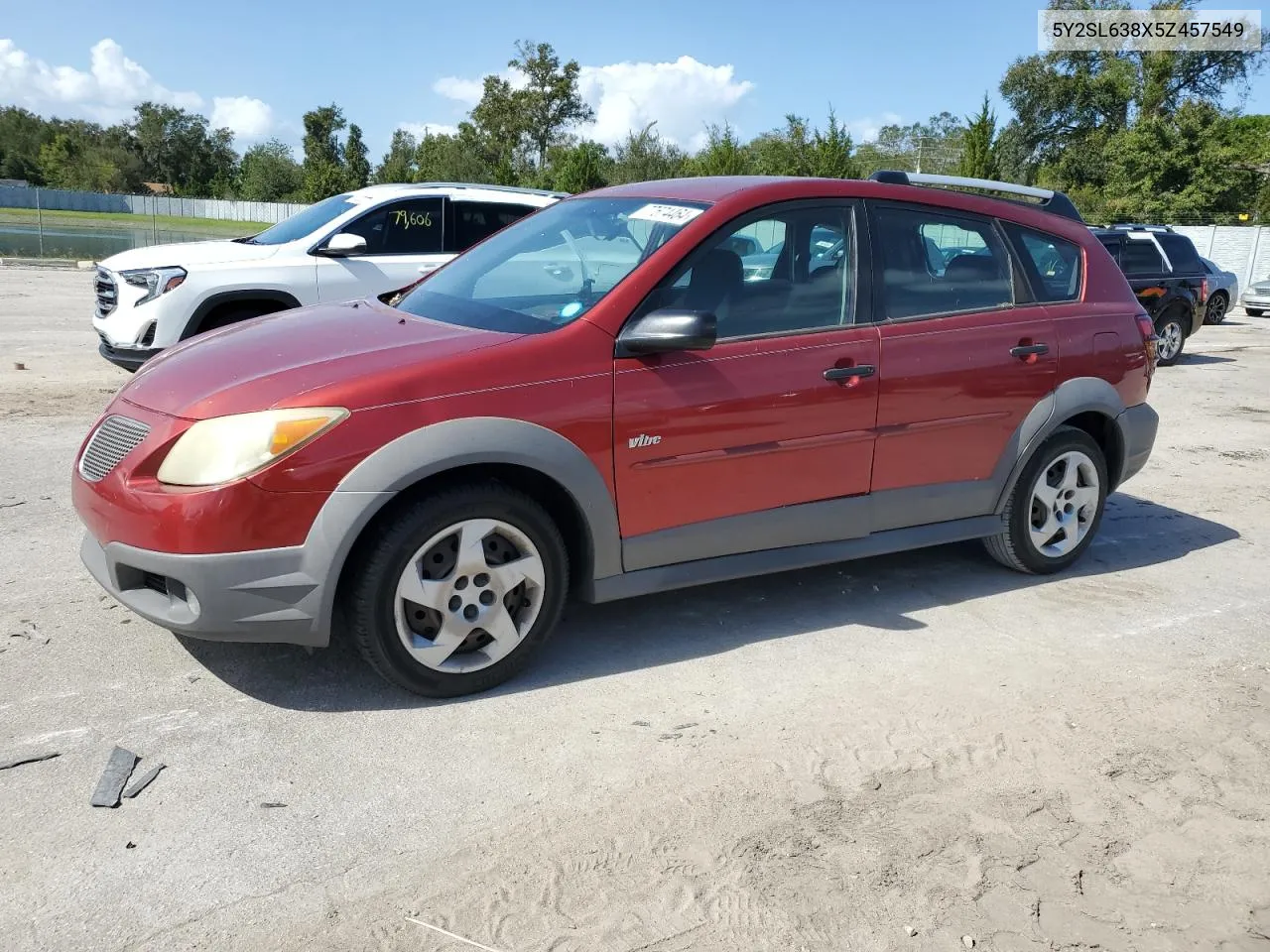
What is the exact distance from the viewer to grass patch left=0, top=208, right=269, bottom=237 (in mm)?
44953

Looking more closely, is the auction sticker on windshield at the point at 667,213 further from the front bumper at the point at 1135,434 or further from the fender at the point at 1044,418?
the front bumper at the point at 1135,434

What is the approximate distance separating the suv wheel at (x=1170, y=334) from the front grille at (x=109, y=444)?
1376cm

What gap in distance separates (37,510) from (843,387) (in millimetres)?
4192

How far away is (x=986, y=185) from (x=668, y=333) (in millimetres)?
2413

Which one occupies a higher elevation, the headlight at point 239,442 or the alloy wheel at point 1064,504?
the headlight at point 239,442

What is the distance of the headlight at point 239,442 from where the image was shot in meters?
3.38

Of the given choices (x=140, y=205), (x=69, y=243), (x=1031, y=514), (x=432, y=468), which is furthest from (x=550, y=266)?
(x=140, y=205)

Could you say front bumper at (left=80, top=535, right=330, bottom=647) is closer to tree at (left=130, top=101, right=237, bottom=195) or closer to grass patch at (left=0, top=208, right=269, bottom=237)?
grass patch at (left=0, top=208, right=269, bottom=237)

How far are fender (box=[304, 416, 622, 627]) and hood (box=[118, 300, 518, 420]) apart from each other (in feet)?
0.53

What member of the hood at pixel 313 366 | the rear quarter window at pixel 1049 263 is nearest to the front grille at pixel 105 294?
the hood at pixel 313 366

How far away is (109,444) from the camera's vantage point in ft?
12.2

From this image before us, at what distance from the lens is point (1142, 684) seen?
421cm

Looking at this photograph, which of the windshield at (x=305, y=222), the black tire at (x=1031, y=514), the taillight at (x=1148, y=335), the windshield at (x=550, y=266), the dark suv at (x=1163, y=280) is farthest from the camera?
the dark suv at (x=1163, y=280)

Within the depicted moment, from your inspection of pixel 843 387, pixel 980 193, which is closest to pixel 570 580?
pixel 843 387
